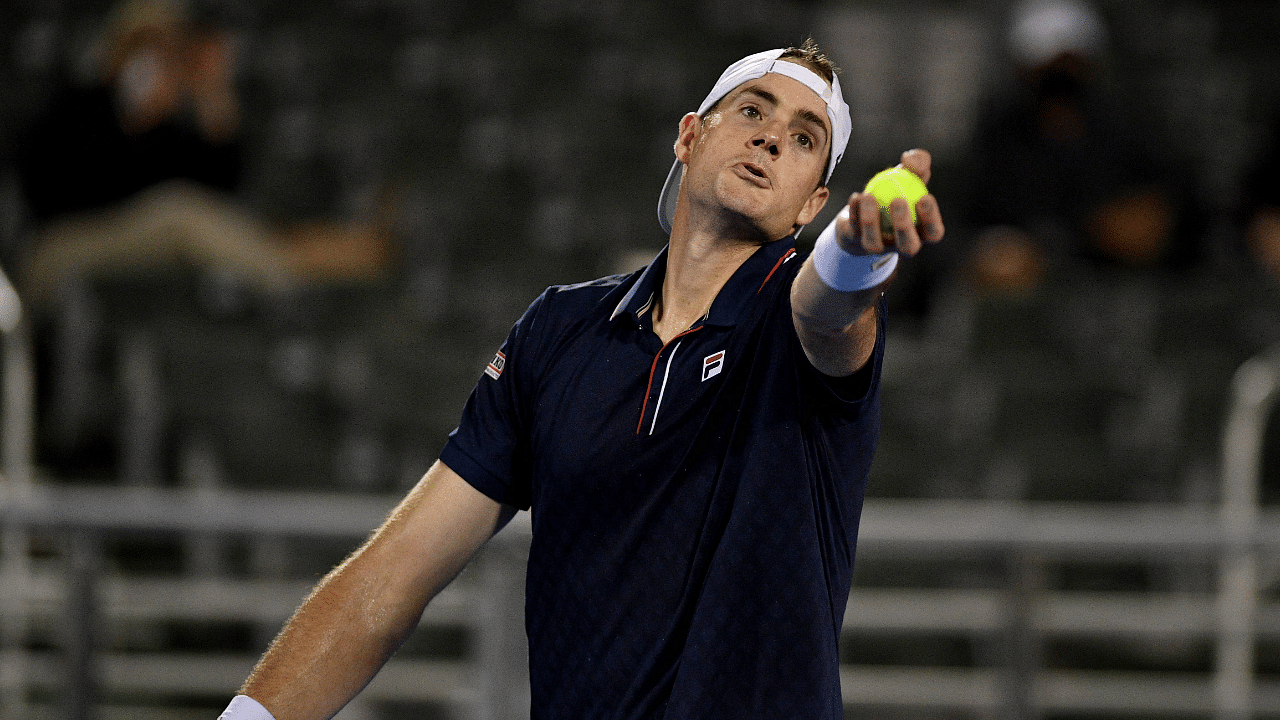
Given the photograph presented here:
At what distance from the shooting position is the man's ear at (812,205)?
2361 mm

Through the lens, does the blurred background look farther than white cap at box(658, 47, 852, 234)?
Yes

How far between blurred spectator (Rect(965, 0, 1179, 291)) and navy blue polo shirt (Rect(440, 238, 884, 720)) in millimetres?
4607

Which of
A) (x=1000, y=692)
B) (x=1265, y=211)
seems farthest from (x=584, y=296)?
(x=1265, y=211)

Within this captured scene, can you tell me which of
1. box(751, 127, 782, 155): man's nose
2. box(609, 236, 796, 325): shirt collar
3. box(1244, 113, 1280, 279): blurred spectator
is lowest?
box(609, 236, 796, 325): shirt collar

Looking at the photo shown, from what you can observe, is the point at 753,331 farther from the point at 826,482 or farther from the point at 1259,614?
the point at 1259,614

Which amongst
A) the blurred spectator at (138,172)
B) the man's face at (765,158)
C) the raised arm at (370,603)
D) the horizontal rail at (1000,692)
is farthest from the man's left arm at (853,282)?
the blurred spectator at (138,172)

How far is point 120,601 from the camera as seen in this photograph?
16.3 ft

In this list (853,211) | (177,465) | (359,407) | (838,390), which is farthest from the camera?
(359,407)

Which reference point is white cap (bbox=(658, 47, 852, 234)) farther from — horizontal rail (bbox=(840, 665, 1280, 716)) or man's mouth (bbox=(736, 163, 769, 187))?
horizontal rail (bbox=(840, 665, 1280, 716))

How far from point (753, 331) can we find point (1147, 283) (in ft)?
16.7

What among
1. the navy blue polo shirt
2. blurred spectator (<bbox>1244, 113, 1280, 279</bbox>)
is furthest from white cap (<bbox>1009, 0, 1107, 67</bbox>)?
the navy blue polo shirt

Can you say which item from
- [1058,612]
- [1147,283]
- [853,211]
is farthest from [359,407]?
[853,211]

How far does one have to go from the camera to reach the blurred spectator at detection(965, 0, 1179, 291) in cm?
666

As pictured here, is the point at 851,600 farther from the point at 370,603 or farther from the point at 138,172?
the point at 138,172
